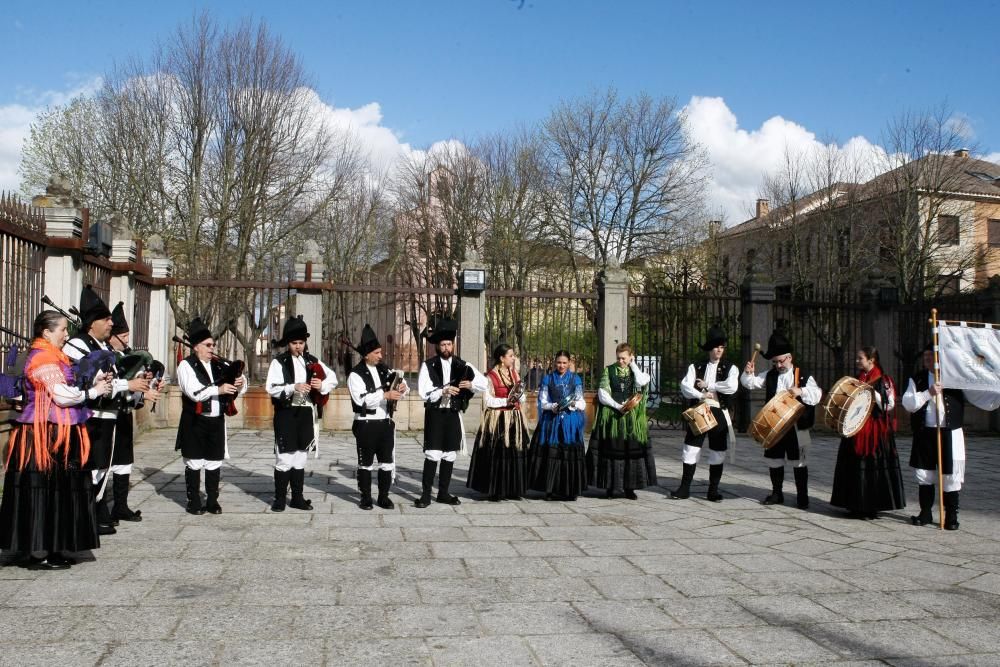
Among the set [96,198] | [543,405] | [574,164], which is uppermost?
[574,164]

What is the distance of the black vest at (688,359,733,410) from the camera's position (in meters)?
8.53

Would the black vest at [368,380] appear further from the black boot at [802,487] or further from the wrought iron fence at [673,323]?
the wrought iron fence at [673,323]

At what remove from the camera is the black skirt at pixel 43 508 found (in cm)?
530

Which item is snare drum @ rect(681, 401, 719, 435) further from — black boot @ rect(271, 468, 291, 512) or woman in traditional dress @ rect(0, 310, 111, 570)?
woman in traditional dress @ rect(0, 310, 111, 570)

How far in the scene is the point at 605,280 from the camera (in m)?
14.6

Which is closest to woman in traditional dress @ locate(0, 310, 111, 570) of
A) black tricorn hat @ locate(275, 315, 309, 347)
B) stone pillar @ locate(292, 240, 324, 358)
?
black tricorn hat @ locate(275, 315, 309, 347)

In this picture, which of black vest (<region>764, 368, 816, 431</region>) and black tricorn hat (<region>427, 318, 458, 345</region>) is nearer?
black tricorn hat (<region>427, 318, 458, 345</region>)

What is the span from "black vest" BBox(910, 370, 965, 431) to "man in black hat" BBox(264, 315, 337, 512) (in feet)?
18.5

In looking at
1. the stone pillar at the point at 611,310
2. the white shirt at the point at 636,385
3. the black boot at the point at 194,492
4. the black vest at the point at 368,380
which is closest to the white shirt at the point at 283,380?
the black vest at the point at 368,380

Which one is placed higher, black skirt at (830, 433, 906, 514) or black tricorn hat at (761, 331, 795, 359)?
black tricorn hat at (761, 331, 795, 359)

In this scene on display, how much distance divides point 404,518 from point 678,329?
922cm

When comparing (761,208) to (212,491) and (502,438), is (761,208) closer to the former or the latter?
(502,438)

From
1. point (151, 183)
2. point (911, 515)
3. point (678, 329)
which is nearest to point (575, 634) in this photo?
point (911, 515)

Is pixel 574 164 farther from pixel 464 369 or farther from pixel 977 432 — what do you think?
pixel 464 369
